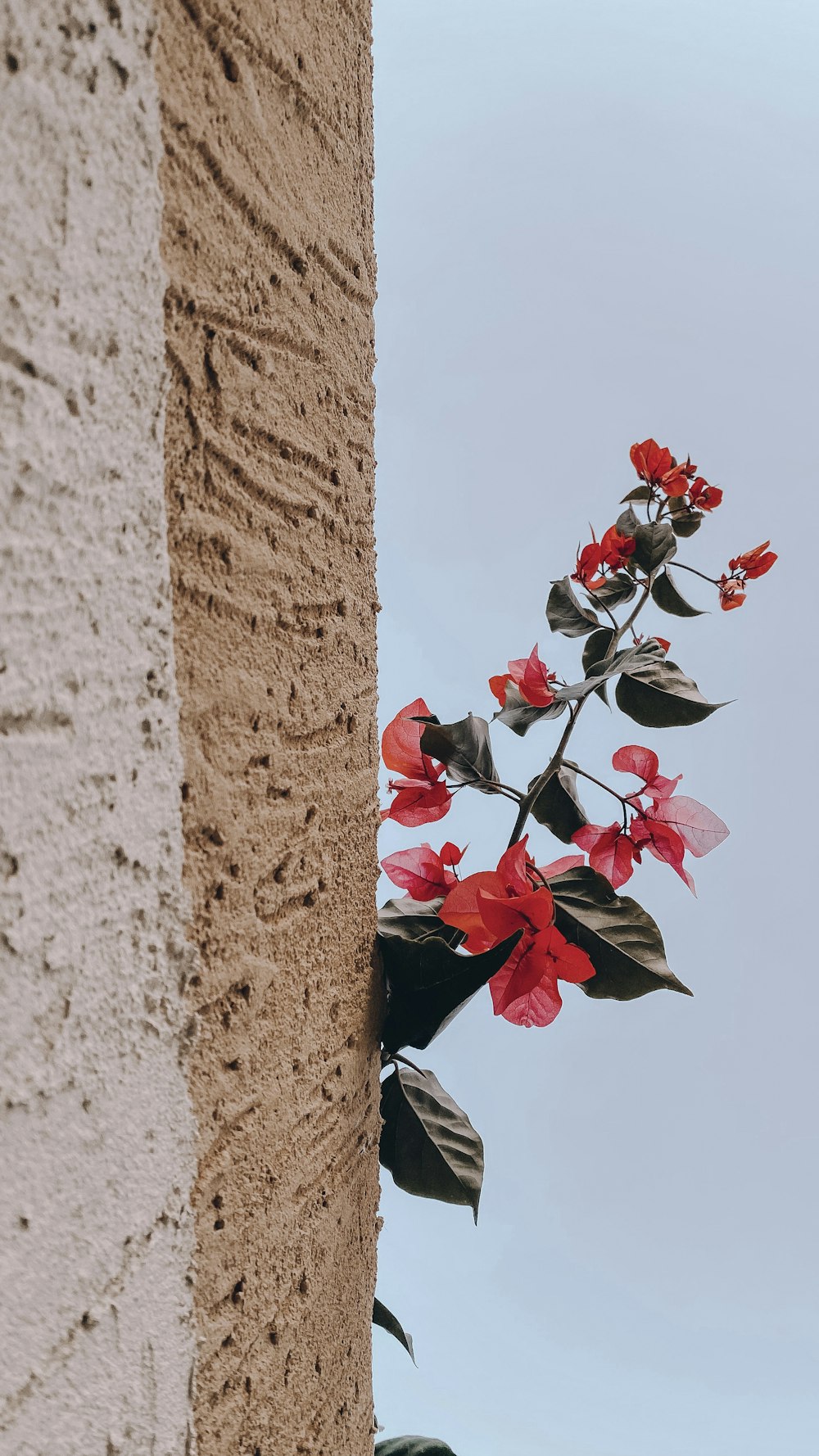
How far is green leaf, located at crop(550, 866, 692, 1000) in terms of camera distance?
431 millimetres

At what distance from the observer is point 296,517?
1.07ft

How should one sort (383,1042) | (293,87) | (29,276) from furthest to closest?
(383,1042), (293,87), (29,276)

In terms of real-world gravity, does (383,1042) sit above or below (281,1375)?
above

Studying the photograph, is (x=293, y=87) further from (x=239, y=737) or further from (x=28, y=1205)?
(x=28, y=1205)

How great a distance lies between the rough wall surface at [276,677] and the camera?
10.1 inches

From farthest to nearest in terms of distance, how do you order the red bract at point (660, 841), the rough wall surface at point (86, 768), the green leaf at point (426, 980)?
the red bract at point (660, 841) → the green leaf at point (426, 980) → the rough wall surface at point (86, 768)

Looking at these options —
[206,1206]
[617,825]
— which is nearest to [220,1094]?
[206,1206]

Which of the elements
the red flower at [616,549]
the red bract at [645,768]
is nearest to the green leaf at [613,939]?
the red bract at [645,768]

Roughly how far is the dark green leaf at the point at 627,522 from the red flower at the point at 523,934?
0.76 feet

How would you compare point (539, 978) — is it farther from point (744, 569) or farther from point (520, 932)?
point (744, 569)

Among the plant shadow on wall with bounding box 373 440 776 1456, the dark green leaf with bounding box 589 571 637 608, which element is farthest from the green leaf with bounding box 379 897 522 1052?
the dark green leaf with bounding box 589 571 637 608

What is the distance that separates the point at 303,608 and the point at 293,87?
17 cm

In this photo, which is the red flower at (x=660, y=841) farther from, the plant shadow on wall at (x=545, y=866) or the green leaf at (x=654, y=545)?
the green leaf at (x=654, y=545)

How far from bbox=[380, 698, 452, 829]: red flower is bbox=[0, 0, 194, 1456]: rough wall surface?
267 mm
